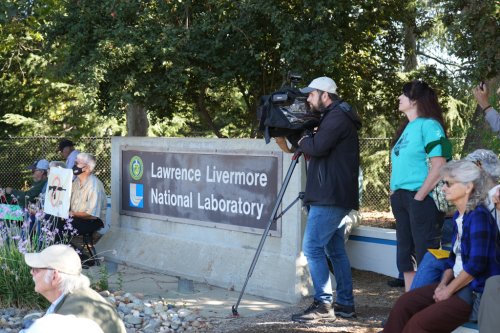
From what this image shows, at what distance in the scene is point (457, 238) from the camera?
194 inches

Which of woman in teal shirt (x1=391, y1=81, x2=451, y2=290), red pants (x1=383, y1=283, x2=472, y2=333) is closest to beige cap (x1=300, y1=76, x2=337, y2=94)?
woman in teal shirt (x1=391, y1=81, x2=451, y2=290)

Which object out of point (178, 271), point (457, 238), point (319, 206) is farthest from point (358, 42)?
point (457, 238)

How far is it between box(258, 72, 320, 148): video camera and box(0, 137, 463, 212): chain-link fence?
1080 centimetres

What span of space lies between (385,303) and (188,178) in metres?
2.83

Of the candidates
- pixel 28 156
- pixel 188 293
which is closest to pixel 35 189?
pixel 188 293

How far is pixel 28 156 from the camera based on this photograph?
2033 cm

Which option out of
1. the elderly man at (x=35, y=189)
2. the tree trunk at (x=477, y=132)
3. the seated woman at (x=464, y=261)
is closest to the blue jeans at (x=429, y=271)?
the seated woman at (x=464, y=261)

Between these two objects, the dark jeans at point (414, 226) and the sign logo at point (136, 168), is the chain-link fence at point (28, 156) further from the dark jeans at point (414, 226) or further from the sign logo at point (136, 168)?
the dark jeans at point (414, 226)

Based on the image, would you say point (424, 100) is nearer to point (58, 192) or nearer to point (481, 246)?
point (481, 246)

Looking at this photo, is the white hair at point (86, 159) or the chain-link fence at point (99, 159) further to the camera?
the chain-link fence at point (99, 159)

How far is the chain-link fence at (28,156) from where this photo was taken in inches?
785

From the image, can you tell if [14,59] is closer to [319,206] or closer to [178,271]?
[178,271]

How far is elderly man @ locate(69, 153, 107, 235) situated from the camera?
31.0ft

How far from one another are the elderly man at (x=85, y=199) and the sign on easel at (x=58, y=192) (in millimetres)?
92
